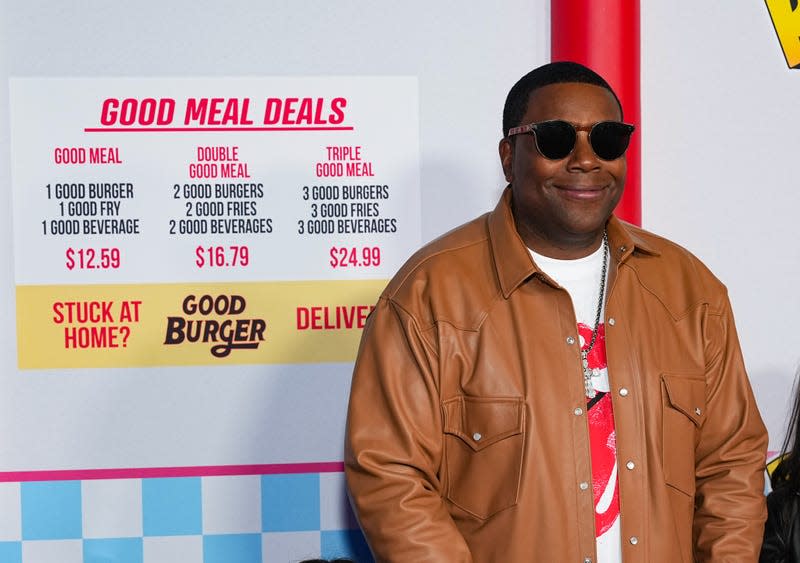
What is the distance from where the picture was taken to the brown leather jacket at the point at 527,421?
148 centimetres

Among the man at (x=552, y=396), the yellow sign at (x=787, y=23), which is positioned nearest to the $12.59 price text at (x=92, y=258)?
the man at (x=552, y=396)

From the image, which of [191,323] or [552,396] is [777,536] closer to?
[552,396]

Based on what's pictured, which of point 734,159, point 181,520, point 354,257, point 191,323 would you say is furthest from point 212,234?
point 734,159

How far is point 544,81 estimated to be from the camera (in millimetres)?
1593

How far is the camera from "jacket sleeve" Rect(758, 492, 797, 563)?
1.76 meters

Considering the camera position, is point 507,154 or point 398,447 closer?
point 398,447

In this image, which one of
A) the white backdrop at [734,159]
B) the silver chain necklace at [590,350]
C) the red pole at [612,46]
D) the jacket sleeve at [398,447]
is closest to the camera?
the jacket sleeve at [398,447]

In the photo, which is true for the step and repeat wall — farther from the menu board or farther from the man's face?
the man's face

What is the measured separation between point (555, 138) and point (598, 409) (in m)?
0.47

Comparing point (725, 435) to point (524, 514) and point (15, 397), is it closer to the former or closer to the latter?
point (524, 514)

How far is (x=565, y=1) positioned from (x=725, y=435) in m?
1.19

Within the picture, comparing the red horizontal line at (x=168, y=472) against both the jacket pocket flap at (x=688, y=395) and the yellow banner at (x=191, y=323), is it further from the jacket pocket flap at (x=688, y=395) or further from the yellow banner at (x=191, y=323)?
the jacket pocket flap at (x=688, y=395)

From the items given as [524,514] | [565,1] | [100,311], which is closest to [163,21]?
[100,311]

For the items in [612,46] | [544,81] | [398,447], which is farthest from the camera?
[612,46]
